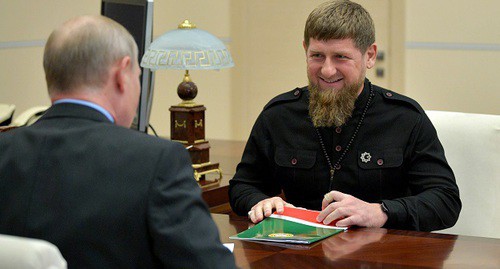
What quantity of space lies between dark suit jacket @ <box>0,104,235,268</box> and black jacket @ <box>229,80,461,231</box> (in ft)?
4.04

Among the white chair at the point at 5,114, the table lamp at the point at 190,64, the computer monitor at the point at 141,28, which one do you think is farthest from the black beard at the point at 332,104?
the white chair at the point at 5,114

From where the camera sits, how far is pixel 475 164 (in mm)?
3180

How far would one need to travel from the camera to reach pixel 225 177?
3717 mm

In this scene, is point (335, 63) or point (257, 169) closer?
point (335, 63)

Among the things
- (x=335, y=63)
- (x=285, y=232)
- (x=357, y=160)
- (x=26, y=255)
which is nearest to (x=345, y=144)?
(x=357, y=160)

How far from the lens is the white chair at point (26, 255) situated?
132 centimetres

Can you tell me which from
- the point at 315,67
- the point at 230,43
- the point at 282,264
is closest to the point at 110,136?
the point at 282,264

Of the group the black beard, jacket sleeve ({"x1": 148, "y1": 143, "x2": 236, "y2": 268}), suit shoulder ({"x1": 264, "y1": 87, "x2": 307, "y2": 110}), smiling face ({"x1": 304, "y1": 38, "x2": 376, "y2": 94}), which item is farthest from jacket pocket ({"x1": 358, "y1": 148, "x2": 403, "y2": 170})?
jacket sleeve ({"x1": 148, "y1": 143, "x2": 236, "y2": 268})

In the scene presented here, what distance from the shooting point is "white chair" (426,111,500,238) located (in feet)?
10.3

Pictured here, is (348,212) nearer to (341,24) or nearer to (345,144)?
(345,144)

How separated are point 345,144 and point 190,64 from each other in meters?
0.81

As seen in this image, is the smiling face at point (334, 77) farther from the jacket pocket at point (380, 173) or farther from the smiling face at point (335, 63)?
the jacket pocket at point (380, 173)

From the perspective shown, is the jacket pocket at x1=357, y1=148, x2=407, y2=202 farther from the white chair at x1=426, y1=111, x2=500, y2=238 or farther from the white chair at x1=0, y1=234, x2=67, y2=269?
the white chair at x1=0, y1=234, x2=67, y2=269

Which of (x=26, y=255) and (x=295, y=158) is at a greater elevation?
(x=26, y=255)
